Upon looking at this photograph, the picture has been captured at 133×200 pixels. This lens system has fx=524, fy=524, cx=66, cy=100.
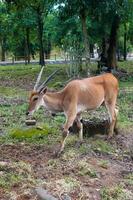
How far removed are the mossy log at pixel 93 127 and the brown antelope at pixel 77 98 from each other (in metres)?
0.21

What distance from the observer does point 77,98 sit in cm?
1042

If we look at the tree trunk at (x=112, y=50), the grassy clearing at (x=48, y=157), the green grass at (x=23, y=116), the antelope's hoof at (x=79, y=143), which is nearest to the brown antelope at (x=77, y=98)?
the antelope's hoof at (x=79, y=143)

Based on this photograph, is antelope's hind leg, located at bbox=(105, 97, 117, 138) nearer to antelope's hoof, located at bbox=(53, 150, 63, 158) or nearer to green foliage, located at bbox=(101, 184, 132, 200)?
antelope's hoof, located at bbox=(53, 150, 63, 158)

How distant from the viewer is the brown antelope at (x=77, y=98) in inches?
386

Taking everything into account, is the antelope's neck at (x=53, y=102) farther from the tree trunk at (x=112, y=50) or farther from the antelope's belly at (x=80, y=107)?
the tree trunk at (x=112, y=50)

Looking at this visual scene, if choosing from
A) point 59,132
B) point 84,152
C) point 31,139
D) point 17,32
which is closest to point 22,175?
point 84,152

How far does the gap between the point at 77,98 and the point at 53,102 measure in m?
0.57

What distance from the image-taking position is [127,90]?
68.7 ft

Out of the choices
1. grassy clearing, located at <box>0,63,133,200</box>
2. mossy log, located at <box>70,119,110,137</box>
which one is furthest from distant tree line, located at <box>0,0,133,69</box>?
mossy log, located at <box>70,119,110,137</box>

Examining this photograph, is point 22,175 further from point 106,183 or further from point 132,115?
point 132,115

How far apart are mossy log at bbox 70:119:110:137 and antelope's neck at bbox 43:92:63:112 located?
1291mm

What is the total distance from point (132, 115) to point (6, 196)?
786cm

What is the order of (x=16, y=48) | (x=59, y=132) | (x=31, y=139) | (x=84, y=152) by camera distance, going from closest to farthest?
(x=84, y=152)
(x=31, y=139)
(x=59, y=132)
(x=16, y=48)

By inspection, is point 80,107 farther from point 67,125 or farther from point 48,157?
point 48,157
